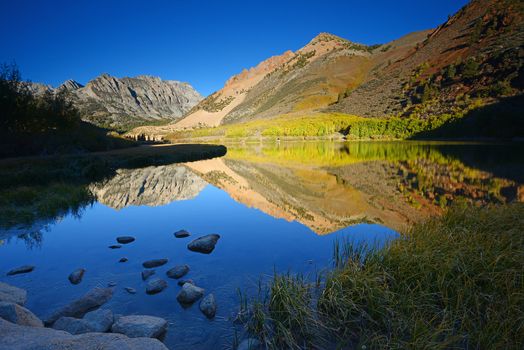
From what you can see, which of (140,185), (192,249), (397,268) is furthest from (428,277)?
(140,185)

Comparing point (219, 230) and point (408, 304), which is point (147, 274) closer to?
point (219, 230)

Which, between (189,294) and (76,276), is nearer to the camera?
(189,294)

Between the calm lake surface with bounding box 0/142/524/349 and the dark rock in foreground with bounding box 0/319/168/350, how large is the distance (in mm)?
1492

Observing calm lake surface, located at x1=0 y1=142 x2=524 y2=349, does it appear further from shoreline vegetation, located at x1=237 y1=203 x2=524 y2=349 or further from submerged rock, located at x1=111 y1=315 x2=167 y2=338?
shoreline vegetation, located at x1=237 y1=203 x2=524 y2=349

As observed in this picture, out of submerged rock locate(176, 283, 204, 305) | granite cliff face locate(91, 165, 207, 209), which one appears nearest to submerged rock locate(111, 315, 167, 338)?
submerged rock locate(176, 283, 204, 305)

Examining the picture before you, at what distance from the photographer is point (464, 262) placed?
6.71 meters

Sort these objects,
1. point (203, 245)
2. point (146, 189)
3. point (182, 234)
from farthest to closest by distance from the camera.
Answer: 1. point (146, 189)
2. point (182, 234)
3. point (203, 245)

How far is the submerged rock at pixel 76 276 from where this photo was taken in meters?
8.44

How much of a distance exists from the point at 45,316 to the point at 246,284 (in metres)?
4.61

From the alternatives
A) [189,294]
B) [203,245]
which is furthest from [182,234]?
[189,294]

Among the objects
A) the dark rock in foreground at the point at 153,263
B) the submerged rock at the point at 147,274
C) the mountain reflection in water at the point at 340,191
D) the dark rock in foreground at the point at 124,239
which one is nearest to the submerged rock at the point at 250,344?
the submerged rock at the point at 147,274

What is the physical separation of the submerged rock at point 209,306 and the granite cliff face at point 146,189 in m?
14.8

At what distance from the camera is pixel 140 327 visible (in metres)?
5.56

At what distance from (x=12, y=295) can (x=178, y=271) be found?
12.5ft
